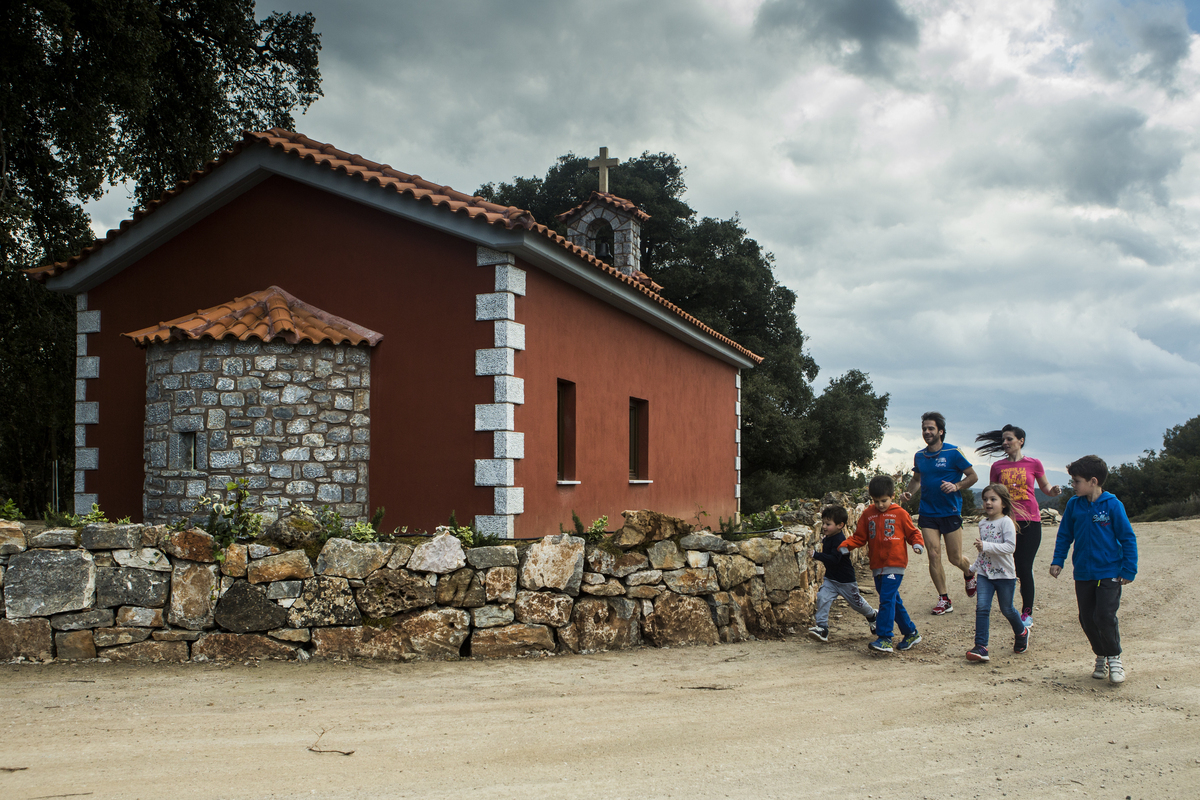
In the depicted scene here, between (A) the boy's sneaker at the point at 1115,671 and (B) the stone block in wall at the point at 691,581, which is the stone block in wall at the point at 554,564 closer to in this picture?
(B) the stone block in wall at the point at 691,581

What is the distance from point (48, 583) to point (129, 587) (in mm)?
615

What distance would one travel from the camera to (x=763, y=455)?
26.9 m

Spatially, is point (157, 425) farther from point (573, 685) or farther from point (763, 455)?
point (763, 455)

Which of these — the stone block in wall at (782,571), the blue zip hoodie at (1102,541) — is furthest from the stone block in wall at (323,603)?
the blue zip hoodie at (1102,541)

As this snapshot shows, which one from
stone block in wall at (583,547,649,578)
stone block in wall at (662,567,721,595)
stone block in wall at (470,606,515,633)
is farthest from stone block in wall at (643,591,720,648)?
stone block in wall at (470,606,515,633)

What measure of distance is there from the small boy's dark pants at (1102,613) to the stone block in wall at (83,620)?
769cm

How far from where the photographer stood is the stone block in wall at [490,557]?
7020 millimetres

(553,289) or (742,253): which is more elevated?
(742,253)


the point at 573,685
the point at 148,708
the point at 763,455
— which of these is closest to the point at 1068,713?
the point at 573,685

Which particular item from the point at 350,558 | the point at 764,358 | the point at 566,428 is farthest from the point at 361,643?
the point at 764,358

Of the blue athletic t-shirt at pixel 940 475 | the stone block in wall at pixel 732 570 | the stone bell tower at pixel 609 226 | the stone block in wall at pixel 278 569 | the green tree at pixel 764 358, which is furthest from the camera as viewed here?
the green tree at pixel 764 358

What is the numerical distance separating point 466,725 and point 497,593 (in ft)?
6.15

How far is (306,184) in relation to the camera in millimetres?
10258

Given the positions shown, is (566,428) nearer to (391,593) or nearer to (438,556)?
(438,556)
